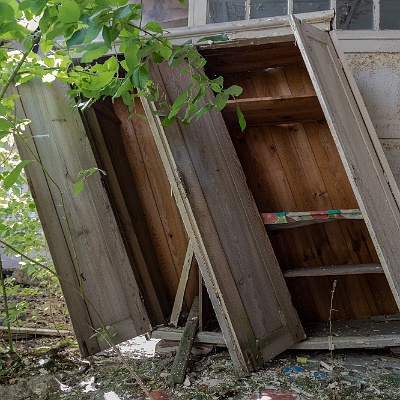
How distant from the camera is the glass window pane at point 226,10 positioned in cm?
367

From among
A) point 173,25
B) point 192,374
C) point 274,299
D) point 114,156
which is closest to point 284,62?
point 173,25

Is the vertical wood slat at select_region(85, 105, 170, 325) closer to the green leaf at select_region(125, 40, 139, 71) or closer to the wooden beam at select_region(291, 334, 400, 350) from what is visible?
the wooden beam at select_region(291, 334, 400, 350)

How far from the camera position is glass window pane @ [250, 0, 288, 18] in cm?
364

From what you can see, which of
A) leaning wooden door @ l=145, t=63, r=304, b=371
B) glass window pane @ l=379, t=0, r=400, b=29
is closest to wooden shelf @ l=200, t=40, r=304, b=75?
leaning wooden door @ l=145, t=63, r=304, b=371

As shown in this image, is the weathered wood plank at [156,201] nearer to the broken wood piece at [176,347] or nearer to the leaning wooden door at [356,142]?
the broken wood piece at [176,347]

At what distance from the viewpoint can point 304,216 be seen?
2.98 metres

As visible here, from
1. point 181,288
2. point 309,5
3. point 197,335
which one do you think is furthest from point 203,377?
point 309,5

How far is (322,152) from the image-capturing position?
11.3ft

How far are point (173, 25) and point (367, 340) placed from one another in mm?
2728

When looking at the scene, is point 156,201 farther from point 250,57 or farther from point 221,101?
point 221,101

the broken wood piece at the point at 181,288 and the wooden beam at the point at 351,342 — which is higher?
the broken wood piece at the point at 181,288

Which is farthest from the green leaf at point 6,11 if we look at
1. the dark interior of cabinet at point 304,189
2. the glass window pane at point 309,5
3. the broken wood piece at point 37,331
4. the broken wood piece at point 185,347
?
the broken wood piece at point 37,331

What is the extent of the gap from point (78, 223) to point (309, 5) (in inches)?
93.3

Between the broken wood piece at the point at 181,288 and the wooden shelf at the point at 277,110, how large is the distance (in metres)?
1.02
